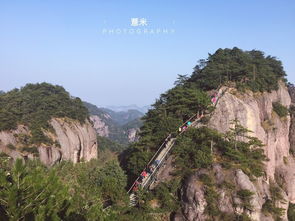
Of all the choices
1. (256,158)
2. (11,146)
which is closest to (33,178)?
(256,158)

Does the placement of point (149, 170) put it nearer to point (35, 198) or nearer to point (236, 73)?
point (35, 198)

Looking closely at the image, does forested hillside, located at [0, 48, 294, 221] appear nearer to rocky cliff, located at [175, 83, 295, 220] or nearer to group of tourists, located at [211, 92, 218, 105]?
rocky cliff, located at [175, 83, 295, 220]

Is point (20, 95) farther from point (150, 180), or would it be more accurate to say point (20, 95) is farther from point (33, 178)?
point (33, 178)

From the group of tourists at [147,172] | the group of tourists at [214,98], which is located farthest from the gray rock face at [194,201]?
the group of tourists at [214,98]

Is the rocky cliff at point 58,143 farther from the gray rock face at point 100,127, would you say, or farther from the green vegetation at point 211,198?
the gray rock face at point 100,127

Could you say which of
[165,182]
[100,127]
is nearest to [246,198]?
[165,182]

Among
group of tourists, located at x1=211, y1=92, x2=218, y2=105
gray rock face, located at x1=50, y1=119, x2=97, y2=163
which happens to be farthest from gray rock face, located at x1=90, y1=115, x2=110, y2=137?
group of tourists, located at x1=211, y1=92, x2=218, y2=105

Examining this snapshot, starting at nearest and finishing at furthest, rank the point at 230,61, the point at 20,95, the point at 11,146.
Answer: the point at 11,146 → the point at 230,61 → the point at 20,95
